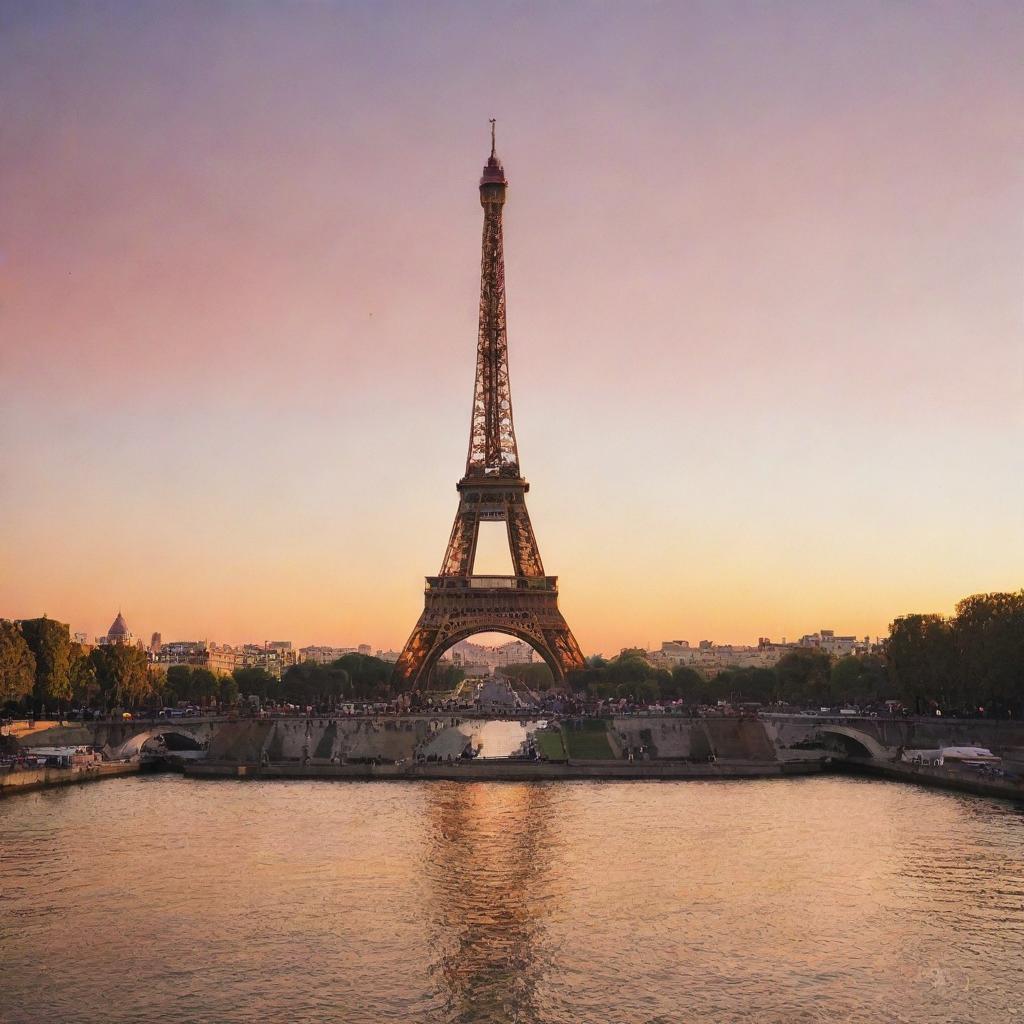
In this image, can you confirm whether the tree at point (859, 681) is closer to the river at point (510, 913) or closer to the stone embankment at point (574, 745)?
the stone embankment at point (574, 745)

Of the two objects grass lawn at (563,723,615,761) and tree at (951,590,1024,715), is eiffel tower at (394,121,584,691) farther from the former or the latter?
tree at (951,590,1024,715)

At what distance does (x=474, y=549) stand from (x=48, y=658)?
125ft

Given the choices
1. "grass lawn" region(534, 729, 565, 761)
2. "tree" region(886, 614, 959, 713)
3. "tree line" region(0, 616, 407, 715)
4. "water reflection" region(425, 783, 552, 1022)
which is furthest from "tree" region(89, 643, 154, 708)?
"tree" region(886, 614, 959, 713)

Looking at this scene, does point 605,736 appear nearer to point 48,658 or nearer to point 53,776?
point 53,776

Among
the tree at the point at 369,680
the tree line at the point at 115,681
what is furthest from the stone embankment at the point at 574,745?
the tree at the point at 369,680

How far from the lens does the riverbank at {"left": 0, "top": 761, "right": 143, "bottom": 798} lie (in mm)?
53531

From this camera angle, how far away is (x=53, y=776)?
2249 inches

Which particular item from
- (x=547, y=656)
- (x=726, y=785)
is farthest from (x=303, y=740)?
(x=547, y=656)

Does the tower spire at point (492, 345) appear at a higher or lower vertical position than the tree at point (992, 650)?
higher

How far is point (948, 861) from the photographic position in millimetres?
37438

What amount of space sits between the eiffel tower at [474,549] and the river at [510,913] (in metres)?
46.0

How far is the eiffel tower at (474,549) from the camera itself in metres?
96.0

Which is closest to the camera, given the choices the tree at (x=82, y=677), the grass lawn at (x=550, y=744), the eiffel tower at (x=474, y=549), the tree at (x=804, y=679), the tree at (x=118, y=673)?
the grass lawn at (x=550, y=744)

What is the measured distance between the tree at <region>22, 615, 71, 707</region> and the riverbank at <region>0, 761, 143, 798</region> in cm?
1383
